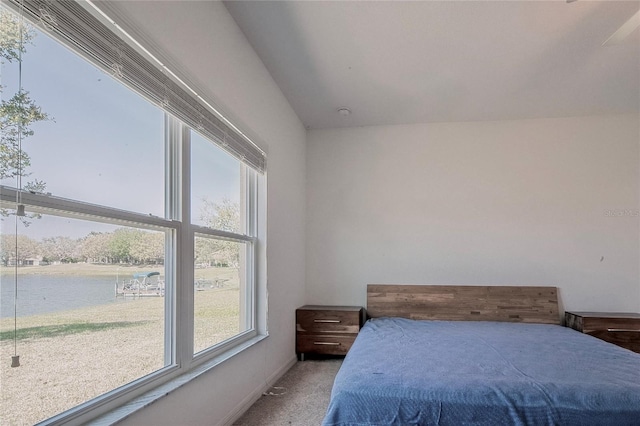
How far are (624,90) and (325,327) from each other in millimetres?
3583

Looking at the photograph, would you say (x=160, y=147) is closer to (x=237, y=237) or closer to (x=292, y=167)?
(x=237, y=237)

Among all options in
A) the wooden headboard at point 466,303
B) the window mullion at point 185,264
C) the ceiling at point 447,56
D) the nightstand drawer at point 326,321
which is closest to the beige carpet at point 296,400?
the nightstand drawer at point 326,321

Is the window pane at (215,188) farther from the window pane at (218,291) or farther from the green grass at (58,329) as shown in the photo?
the green grass at (58,329)

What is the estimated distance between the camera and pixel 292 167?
3971 millimetres

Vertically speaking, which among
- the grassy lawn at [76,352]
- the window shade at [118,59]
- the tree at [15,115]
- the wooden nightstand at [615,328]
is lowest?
the wooden nightstand at [615,328]

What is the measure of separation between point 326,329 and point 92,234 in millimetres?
2841

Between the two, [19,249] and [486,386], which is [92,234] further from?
[486,386]

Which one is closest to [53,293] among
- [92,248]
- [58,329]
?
[58,329]

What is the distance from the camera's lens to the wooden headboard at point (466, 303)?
3.96 meters

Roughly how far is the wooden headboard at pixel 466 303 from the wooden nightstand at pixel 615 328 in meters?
0.35

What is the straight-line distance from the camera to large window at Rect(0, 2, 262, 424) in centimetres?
115

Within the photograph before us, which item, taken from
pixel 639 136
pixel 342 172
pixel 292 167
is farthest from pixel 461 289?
pixel 639 136

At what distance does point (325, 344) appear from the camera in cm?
390

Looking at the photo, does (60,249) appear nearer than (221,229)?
Answer: Yes
